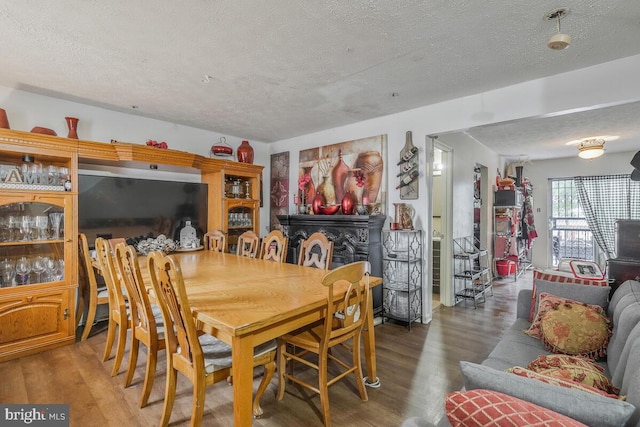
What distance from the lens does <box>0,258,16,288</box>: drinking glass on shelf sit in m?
2.89

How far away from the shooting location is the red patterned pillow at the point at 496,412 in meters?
0.81

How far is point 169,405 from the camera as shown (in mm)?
1795

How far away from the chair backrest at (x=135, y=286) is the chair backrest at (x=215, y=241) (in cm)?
186

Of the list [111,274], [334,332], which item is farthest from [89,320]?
[334,332]

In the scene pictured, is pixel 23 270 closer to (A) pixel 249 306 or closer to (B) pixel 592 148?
(A) pixel 249 306

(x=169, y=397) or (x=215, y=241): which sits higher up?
(x=215, y=241)

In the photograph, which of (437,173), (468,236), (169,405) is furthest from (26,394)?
(468,236)

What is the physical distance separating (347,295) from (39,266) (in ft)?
10.2

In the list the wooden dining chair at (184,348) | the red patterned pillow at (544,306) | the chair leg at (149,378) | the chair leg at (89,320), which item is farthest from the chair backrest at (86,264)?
the red patterned pillow at (544,306)

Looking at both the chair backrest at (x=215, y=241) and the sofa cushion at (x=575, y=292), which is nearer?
the sofa cushion at (x=575, y=292)

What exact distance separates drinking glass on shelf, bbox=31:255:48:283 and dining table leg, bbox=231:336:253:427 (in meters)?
2.75

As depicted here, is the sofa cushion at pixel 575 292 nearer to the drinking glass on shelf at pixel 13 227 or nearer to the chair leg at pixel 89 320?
the chair leg at pixel 89 320

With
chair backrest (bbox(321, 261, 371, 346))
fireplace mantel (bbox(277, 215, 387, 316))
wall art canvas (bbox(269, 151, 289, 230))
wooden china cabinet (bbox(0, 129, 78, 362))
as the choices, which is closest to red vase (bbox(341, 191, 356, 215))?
fireplace mantel (bbox(277, 215, 387, 316))

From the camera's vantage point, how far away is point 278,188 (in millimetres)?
5254
